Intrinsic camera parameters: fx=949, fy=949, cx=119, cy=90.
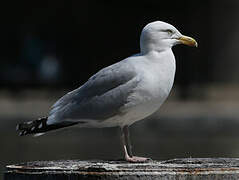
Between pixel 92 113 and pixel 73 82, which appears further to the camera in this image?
pixel 73 82

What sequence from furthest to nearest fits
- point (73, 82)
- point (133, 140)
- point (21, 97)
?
point (73, 82)
point (21, 97)
point (133, 140)

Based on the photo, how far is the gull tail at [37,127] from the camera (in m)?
6.00

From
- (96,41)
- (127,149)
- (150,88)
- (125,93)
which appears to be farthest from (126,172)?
Answer: (96,41)

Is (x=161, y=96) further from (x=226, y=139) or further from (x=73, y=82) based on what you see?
(x=73, y=82)

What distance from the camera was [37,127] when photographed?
6016 millimetres

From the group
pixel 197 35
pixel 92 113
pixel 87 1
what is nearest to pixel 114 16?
pixel 87 1

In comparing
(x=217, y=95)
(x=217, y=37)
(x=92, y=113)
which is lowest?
(x=92, y=113)

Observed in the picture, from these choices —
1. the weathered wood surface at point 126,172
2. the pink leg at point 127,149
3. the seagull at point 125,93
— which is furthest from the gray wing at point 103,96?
the weathered wood surface at point 126,172

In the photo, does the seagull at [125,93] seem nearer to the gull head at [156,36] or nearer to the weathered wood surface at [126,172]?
the gull head at [156,36]

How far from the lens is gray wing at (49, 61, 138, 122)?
6125 millimetres

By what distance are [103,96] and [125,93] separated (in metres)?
0.17

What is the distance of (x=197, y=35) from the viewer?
76.9 feet

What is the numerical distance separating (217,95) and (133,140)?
18.9 ft

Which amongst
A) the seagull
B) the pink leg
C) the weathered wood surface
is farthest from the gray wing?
the weathered wood surface
